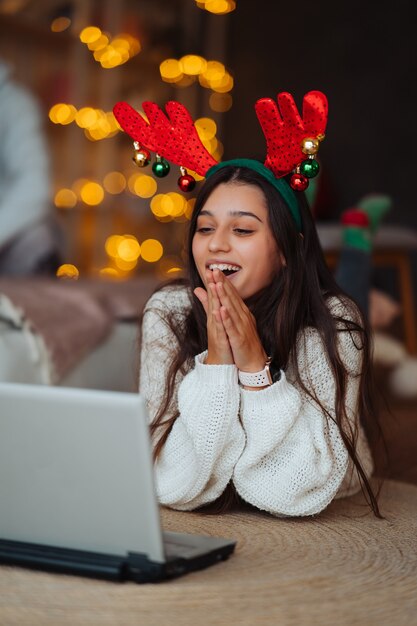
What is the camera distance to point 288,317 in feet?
5.07

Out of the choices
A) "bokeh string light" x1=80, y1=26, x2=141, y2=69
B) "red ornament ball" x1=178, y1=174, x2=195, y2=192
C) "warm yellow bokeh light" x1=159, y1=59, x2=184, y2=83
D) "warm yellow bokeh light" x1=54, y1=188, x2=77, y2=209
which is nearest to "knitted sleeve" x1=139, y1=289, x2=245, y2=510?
"red ornament ball" x1=178, y1=174, x2=195, y2=192

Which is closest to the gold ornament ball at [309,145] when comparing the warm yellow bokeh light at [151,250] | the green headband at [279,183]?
the green headband at [279,183]

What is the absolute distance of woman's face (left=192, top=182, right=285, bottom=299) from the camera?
1524mm

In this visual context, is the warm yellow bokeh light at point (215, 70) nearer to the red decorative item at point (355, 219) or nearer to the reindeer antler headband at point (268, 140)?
the red decorative item at point (355, 219)

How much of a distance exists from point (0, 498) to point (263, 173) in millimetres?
706

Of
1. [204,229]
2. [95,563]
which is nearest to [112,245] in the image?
[204,229]

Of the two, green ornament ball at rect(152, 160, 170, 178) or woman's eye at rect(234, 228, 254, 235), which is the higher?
green ornament ball at rect(152, 160, 170, 178)

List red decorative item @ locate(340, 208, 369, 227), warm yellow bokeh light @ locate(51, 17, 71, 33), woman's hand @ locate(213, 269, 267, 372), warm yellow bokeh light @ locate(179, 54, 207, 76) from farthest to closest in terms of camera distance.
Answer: warm yellow bokeh light @ locate(179, 54, 207, 76) < warm yellow bokeh light @ locate(51, 17, 71, 33) < red decorative item @ locate(340, 208, 369, 227) < woman's hand @ locate(213, 269, 267, 372)

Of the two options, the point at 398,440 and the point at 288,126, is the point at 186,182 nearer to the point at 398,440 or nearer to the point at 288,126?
the point at 288,126

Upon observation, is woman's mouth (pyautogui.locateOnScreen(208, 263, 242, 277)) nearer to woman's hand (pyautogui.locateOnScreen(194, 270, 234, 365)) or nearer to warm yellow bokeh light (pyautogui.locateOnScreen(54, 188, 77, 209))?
woman's hand (pyautogui.locateOnScreen(194, 270, 234, 365))

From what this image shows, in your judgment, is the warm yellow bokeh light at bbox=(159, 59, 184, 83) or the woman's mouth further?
the warm yellow bokeh light at bbox=(159, 59, 184, 83)

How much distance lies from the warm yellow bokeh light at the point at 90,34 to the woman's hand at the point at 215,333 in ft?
12.0

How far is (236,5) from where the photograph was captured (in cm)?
509

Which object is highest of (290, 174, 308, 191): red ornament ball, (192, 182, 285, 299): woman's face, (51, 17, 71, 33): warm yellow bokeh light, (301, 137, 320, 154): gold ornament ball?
(51, 17, 71, 33): warm yellow bokeh light
